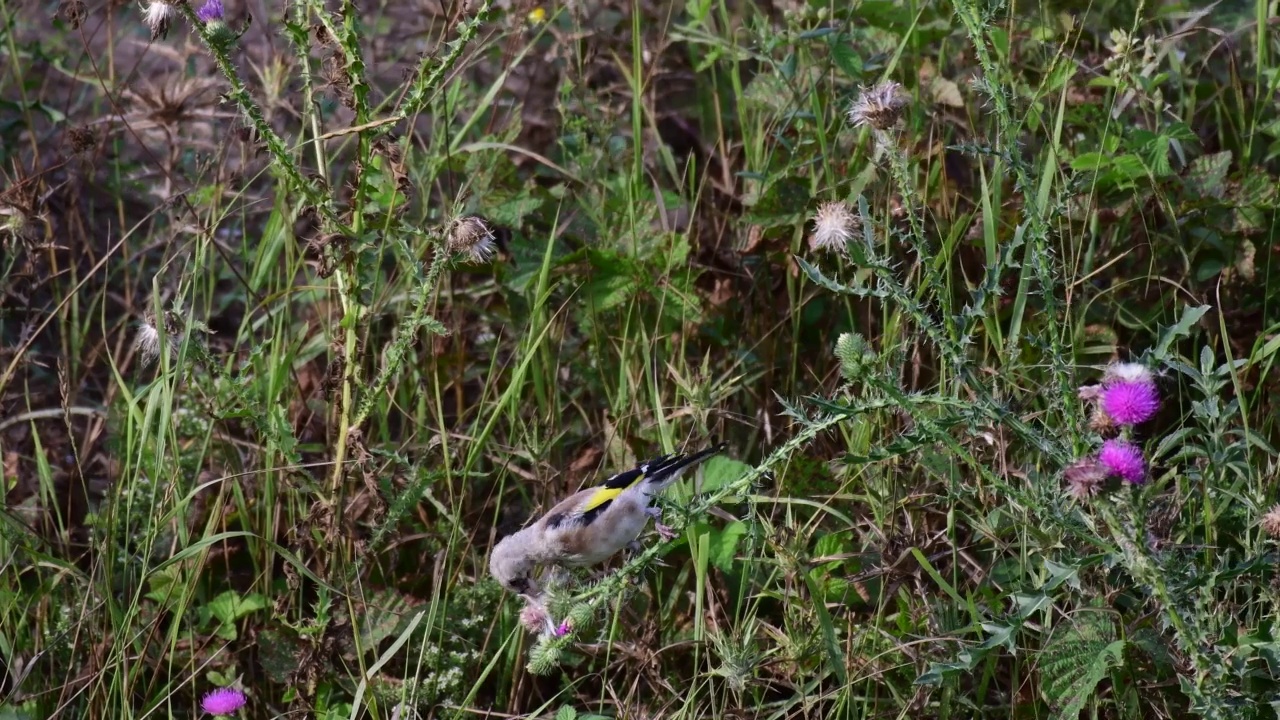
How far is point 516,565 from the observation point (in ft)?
8.59

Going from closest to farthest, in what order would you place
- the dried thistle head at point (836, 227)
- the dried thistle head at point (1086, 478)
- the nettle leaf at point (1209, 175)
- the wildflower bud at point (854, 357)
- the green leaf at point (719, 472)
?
the dried thistle head at point (1086, 478), the wildflower bud at point (854, 357), the dried thistle head at point (836, 227), the green leaf at point (719, 472), the nettle leaf at point (1209, 175)

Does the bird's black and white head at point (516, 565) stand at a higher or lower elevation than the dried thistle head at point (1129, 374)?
lower

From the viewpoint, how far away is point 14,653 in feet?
9.14

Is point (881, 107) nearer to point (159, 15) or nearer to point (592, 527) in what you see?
point (592, 527)

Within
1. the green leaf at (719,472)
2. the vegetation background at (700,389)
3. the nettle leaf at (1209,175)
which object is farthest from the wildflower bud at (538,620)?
the nettle leaf at (1209,175)

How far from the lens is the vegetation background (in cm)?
239

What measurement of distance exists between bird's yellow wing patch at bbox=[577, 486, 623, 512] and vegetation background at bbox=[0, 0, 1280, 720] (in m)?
0.16

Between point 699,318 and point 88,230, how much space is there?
1.96 m

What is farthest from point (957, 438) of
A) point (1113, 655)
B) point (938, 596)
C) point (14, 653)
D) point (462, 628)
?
point (14, 653)

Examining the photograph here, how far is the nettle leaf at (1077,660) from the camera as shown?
7.67 feet

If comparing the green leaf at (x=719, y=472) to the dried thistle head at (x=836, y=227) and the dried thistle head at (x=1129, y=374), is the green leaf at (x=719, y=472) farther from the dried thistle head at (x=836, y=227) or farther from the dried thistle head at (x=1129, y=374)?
the dried thistle head at (x=1129, y=374)

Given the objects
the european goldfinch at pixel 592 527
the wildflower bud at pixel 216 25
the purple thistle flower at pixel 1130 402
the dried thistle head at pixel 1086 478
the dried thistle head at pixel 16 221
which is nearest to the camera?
the dried thistle head at pixel 1086 478

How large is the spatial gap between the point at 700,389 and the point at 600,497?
0.29 m

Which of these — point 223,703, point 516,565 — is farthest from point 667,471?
point 223,703
